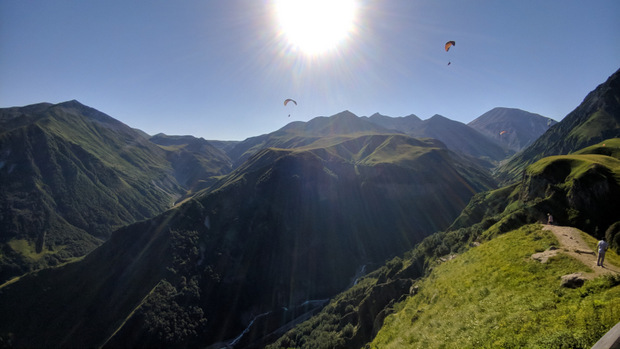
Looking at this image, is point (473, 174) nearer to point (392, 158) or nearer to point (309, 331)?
point (392, 158)

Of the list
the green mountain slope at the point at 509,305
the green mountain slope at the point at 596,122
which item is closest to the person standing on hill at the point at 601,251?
the green mountain slope at the point at 509,305

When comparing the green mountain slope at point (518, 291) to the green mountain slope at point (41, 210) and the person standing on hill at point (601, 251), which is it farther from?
the green mountain slope at point (41, 210)

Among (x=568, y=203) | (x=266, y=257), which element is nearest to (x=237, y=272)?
(x=266, y=257)

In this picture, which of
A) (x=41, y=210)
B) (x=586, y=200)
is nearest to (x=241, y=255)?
(x=586, y=200)

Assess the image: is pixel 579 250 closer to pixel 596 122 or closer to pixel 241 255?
pixel 241 255

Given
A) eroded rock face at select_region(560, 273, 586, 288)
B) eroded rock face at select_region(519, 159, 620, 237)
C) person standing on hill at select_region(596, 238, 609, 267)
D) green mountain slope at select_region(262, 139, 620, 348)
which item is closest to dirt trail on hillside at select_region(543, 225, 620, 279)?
person standing on hill at select_region(596, 238, 609, 267)
